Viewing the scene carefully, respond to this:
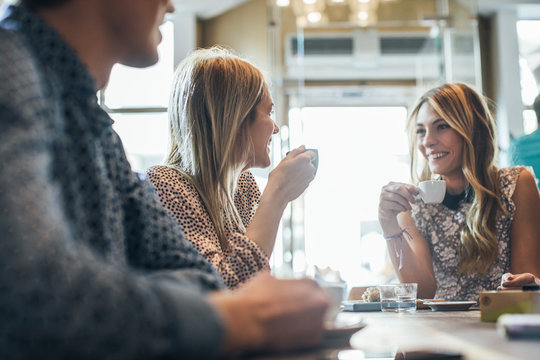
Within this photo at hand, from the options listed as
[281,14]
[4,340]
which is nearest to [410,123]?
[4,340]

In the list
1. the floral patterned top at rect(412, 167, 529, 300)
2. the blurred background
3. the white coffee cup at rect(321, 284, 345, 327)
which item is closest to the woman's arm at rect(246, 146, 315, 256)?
the white coffee cup at rect(321, 284, 345, 327)

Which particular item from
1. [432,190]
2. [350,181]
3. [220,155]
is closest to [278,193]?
[220,155]

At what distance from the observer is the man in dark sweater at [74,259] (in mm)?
472

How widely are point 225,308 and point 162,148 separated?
464 centimetres

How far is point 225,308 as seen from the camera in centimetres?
53

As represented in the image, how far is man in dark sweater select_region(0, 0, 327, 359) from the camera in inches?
18.6

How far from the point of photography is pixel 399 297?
1.39 m

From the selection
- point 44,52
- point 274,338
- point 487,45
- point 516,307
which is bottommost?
point 516,307

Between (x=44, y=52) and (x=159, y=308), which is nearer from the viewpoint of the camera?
(x=159, y=308)

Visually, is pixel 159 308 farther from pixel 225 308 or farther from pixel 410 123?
pixel 410 123

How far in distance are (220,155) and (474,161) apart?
3.61 ft

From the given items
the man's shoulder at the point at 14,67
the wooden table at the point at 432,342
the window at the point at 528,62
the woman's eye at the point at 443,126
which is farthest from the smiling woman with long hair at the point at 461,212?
the window at the point at 528,62

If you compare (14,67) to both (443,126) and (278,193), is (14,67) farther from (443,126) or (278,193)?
(443,126)

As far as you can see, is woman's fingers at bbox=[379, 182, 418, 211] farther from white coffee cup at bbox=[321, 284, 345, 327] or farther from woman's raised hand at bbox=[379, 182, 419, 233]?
white coffee cup at bbox=[321, 284, 345, 327]
